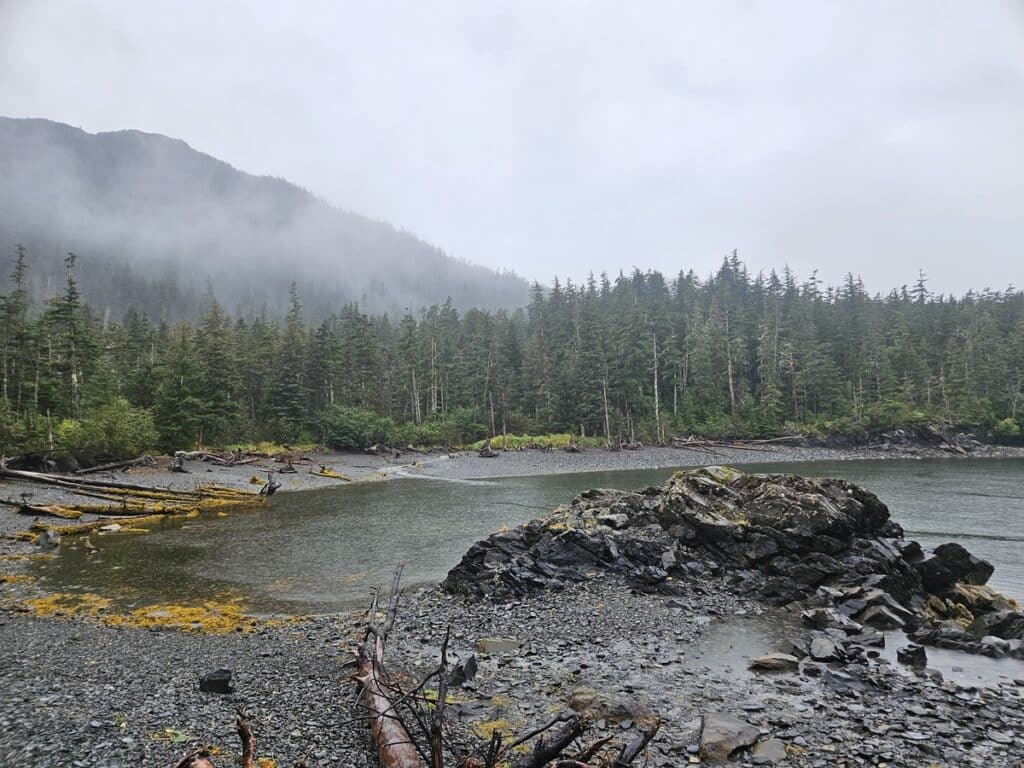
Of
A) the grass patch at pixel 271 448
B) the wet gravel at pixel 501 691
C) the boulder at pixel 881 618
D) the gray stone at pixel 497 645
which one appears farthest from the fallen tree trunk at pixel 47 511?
the boulder at pixel 881 618

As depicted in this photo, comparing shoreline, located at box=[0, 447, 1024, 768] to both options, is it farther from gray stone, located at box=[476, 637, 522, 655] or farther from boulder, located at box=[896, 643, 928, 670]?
boulder, located at box=[896, 643, 928, 670]

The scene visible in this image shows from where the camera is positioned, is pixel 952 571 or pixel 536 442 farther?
pixel 536 442

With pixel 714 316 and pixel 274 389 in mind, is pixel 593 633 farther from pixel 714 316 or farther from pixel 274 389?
pixel 714 316

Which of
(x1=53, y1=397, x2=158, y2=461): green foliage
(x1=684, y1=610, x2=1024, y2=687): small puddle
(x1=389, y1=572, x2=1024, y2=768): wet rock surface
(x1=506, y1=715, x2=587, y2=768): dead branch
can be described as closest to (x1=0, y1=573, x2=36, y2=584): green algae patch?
(x1=389, y1=572, x2=1024, y2=768): wet rock surface

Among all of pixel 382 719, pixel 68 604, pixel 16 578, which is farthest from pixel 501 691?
pixel 16 578

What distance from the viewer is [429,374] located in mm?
89000

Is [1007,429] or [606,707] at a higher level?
[1007,429]

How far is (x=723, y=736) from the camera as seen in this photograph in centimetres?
816

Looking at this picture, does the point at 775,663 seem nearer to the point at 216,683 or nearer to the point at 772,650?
the point at 772,650

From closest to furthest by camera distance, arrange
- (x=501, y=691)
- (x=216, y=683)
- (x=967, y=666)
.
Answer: (x=216, y=683) → (x=501, y=691) → (x=967, y=666)


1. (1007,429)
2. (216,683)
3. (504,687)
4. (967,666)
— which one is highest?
(1007,429)

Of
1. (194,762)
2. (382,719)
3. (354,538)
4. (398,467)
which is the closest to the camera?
(194,762)

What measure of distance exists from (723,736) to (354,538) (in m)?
20.1

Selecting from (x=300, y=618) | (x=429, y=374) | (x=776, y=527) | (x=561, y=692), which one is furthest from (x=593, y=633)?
(x=429, y=374)
